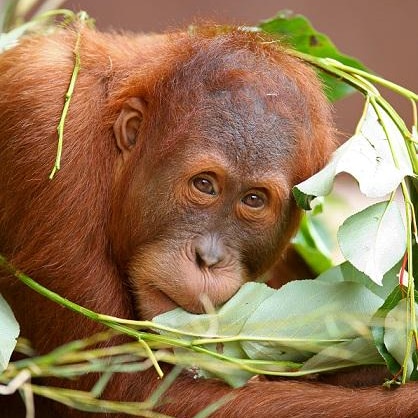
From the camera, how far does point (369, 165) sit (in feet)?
10.3

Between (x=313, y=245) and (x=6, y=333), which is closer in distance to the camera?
(x=6, y=333)

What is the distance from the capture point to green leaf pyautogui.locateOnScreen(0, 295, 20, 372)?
9.84ft

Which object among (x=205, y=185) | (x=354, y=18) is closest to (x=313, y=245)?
(x=205, y=185)

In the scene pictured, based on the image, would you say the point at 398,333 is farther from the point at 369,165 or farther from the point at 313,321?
the point at 369,165

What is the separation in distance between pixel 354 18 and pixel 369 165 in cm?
632

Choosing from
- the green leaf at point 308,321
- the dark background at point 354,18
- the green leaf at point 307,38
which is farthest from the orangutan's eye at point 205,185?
the dark background at point 354,18

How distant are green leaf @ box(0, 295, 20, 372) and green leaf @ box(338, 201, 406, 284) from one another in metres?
1.08

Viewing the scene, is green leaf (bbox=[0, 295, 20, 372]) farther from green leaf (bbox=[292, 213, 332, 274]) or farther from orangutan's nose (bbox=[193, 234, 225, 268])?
green leaf (bbox=[292, 213, 332, 274])

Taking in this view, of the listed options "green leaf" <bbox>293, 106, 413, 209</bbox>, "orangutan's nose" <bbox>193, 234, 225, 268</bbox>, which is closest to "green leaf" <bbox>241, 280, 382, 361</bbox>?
"orangutan's nose" <bbox>193, 234, 225, 268</bbox>

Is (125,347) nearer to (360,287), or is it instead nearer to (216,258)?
(216,258)

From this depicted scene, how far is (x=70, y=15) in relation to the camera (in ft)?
13.1

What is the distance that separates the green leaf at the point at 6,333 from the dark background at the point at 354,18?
611cm

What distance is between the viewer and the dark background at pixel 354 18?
29.6ft

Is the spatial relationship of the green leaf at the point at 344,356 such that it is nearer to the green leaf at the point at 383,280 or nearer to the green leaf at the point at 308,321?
the green leaf at the point at 308,321
